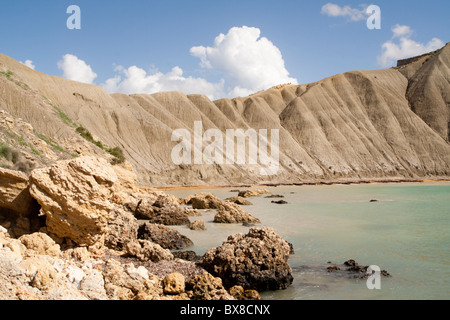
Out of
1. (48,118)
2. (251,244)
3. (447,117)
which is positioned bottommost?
(251,244)

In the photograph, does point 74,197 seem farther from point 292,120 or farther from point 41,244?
point 292,120

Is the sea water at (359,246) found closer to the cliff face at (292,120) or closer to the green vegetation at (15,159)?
the green vegetation at (15,159)

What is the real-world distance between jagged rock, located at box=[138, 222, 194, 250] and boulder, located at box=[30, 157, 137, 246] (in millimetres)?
3899

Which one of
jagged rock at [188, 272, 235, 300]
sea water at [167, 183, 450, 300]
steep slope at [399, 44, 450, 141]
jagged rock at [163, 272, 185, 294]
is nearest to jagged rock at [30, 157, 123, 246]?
jagged rock at [163, 272, 185, 294]

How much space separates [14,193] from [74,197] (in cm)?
150

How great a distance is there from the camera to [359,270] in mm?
9422

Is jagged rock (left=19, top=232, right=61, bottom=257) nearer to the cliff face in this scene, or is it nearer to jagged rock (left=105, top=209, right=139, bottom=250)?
jagged rock (left=105, top=209, right=139, bottom=250)

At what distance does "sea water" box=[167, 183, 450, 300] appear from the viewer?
819cm

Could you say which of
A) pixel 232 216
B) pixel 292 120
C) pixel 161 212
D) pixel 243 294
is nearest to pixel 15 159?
pixel 161 212

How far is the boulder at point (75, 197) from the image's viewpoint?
8.09 metres

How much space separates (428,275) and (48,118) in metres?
35.7

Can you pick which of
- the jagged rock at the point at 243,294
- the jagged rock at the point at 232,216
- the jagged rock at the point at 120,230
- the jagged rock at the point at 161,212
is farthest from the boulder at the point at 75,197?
the jagged rock at the point at 232,216
